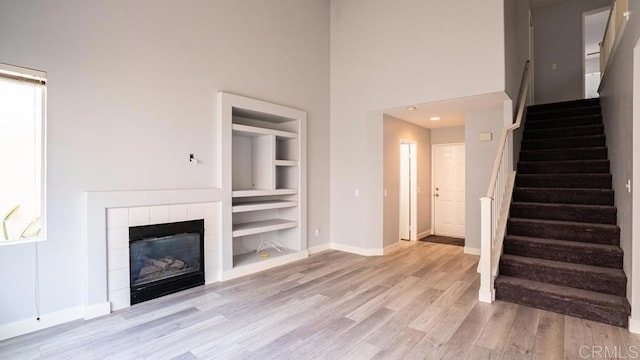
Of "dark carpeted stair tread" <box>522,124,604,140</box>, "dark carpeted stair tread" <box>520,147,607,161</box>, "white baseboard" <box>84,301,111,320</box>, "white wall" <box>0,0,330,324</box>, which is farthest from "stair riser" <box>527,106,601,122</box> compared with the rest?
"white baseboard" <box>84,301,111,320</box>

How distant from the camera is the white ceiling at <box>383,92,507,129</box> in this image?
452 cm

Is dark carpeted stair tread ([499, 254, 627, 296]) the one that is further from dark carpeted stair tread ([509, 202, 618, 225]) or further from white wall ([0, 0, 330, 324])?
white wall ([0, 0, 330, 324])

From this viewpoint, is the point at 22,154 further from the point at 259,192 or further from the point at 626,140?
the point at 626,140

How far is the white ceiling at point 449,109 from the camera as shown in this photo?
14.8 feet

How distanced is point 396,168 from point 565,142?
2.73 meters

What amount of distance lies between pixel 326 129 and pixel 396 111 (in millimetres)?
1310

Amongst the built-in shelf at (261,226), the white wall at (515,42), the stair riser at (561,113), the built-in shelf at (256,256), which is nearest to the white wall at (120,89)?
the built-in shelf at (261,226)

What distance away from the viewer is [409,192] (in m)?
6.81

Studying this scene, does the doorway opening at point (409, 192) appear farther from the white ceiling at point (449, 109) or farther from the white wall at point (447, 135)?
the white wall at point (447, 135)

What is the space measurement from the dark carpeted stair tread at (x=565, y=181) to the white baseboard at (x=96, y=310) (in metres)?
5.65

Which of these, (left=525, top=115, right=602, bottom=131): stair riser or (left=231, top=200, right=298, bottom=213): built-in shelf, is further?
(left=525, top=115, right=602, bottom=131): stair riser

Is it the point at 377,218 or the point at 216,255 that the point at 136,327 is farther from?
the point at 377,218

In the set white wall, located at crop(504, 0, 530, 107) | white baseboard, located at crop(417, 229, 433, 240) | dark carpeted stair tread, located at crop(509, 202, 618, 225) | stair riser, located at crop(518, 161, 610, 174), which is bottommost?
white baseboard, located at crop(417, 229, 433, 240)

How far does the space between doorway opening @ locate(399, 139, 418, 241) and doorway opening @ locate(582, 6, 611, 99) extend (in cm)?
440
